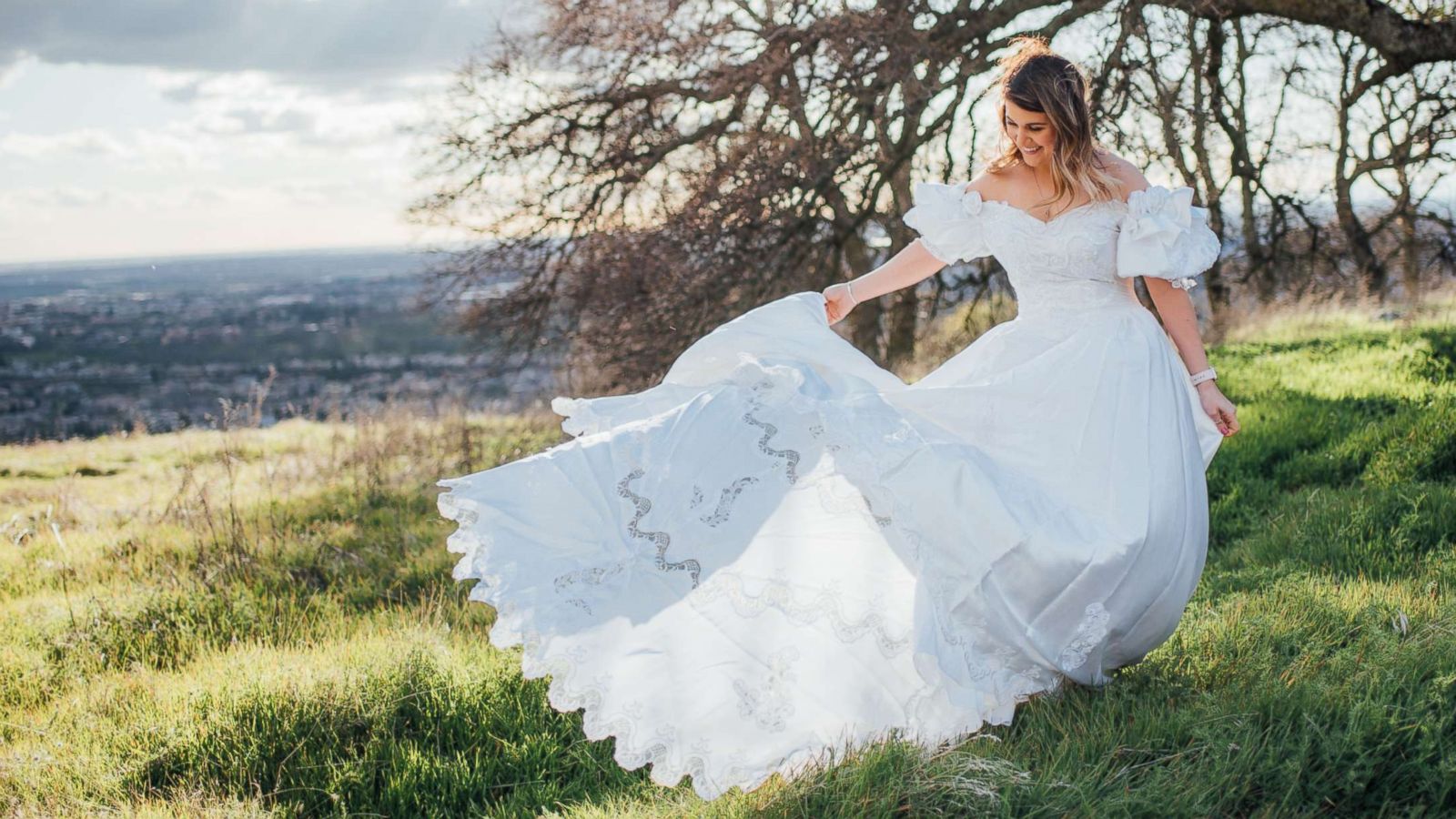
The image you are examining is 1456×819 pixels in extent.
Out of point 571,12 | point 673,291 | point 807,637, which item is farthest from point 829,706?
point 571,12

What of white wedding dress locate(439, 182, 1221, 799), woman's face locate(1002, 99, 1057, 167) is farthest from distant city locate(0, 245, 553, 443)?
woman's face locate(1002, 99, 1057, 167)

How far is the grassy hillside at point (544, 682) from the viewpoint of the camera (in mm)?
2578

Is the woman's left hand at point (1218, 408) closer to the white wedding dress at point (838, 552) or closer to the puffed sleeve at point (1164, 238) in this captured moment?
the white wedding dress at point (838, 552)

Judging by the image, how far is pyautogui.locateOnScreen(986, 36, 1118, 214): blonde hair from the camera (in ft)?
11.5

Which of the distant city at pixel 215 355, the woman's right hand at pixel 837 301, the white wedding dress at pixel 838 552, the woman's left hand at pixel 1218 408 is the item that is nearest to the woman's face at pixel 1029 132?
the white wedding dress at pixel 838 552

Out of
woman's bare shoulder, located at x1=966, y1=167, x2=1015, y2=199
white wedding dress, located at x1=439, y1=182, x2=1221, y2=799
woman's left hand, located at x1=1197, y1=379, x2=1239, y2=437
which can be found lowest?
white wedding dress, located at x1=439, y1=182, x2=1221, y2=799

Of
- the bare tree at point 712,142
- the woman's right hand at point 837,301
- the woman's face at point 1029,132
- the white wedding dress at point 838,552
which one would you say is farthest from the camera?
the bare tree at point 712,142

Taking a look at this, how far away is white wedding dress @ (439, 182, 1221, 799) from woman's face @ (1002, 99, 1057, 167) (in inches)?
18.8

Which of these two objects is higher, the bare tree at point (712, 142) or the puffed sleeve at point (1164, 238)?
the bare tree at point (712, 142)

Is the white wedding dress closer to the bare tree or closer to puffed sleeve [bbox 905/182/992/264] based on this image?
puffed sleeve [bbox 905/182/992/264]

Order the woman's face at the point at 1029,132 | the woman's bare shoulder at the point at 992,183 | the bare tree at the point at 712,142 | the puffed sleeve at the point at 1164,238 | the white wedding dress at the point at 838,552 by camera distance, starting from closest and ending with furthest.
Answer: the white wedding dress at the point at 838,552 < the puffed sleeve at the point at 1164,238 < the woman's face at the point at 1029,132 < the woman's bare shoulder at the point at 992,183 < the bare tree at the point at 712,142

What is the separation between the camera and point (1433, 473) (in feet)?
16.5

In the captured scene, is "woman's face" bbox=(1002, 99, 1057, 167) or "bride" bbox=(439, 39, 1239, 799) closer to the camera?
"bride" bbox=(439, 39, 1239, 799)

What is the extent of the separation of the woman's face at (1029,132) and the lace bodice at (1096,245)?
200 mm
